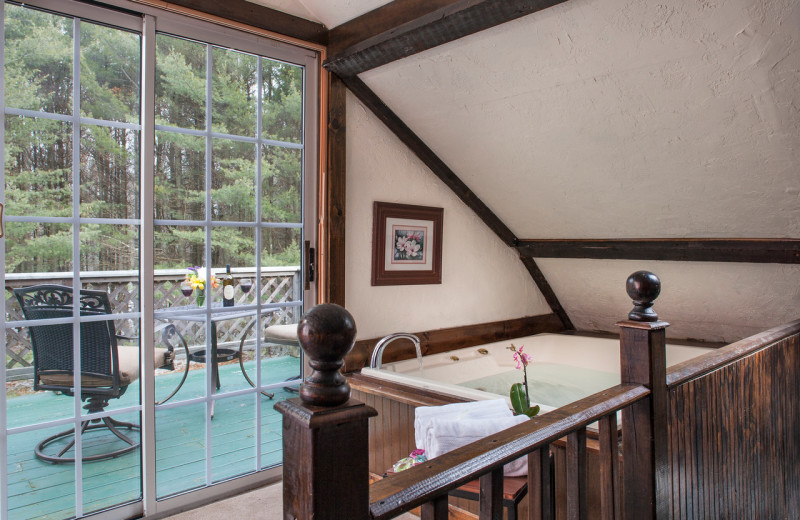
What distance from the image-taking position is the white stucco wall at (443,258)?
9.53ft

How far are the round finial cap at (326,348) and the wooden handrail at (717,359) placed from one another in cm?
97

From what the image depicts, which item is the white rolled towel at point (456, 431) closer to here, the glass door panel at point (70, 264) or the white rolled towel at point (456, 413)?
the white rolled towel at point (456, 413)

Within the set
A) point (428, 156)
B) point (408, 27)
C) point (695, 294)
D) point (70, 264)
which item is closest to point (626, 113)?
point (408, 27)

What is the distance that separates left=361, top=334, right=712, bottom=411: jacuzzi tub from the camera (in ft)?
10.4

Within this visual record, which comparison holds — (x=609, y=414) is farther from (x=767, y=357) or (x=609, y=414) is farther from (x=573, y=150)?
(x=573, y=150)

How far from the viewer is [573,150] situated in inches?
108

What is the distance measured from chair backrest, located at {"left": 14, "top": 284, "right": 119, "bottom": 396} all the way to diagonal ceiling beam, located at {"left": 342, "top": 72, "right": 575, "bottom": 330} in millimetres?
1665

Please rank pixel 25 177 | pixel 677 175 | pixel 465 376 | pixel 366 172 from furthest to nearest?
pixel 465 376, pixel 366 172, pixel 677 175, pixel 25 177

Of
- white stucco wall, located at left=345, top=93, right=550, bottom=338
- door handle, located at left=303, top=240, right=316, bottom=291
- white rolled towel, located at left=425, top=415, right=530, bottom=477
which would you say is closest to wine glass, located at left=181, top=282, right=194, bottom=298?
door handle, located at left=303, top=240, right=316, bottom=291

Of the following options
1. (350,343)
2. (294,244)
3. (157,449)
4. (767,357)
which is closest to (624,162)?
(767,357)

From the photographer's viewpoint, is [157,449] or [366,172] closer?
[157,449]

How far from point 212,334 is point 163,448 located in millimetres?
543

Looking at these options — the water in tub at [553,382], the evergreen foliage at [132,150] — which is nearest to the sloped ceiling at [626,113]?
the evergreen foliage at [132,150]

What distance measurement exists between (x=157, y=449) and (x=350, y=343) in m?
2.12
